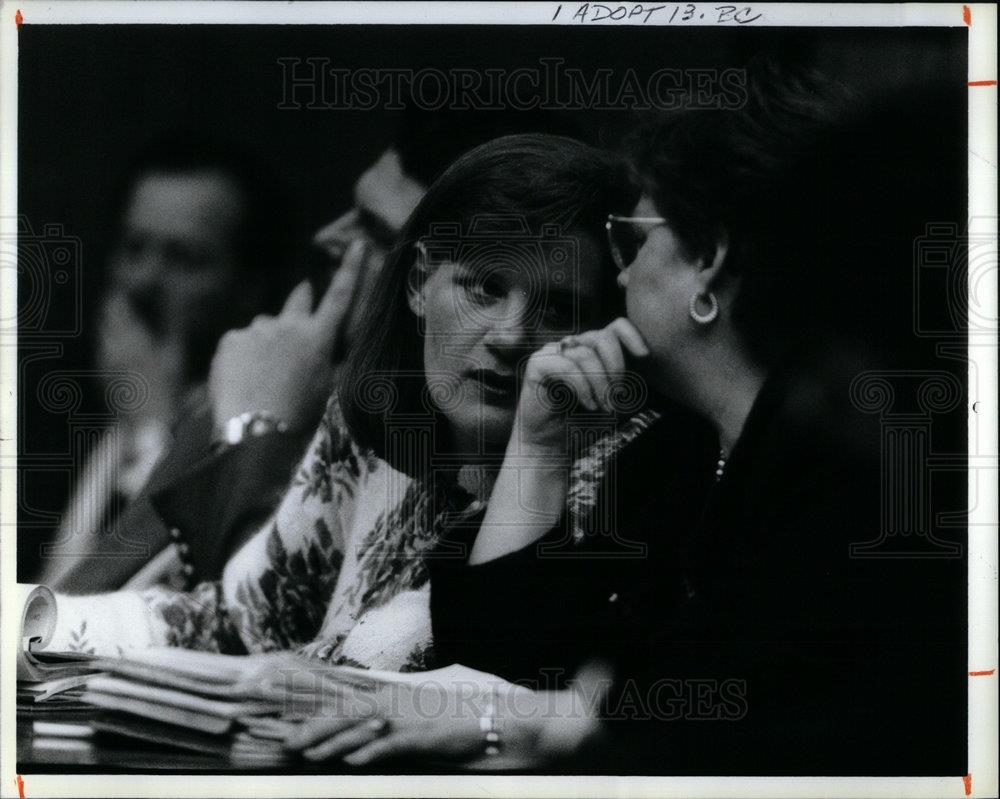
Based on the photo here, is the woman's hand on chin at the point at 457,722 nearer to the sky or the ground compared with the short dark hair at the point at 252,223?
nearer to the ground

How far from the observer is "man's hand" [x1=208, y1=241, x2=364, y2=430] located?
2.20m

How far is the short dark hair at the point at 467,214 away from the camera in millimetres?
2176

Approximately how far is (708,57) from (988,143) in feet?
2.45

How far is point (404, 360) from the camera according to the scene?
220cm

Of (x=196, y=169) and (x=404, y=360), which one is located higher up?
(x=196, y=169)

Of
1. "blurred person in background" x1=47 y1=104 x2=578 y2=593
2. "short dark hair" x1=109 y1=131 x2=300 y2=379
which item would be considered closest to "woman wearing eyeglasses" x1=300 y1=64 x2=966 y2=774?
"blurred person in background" x1=47 y1=104 x2=578 y2=593

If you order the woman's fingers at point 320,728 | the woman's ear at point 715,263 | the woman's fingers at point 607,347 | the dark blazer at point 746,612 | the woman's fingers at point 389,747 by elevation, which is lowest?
the woman's fingers at point 389,747

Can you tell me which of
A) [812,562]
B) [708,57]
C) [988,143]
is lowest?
[812,562]

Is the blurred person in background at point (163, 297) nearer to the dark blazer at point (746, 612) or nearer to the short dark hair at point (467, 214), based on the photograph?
the short dark hair at point (467, 214)

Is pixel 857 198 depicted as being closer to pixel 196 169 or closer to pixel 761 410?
pixel 761 410

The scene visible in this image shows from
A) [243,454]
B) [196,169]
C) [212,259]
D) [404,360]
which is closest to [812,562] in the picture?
[404,360]

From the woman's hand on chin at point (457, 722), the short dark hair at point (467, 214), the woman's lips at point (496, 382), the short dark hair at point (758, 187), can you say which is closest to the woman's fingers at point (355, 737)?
the woman's hand on chin at point (457, 722)

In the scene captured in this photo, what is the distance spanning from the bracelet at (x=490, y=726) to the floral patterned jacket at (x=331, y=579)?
183 mm
